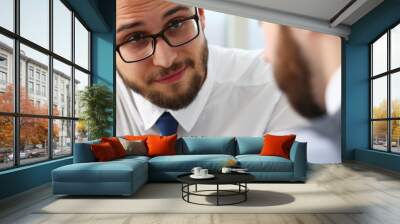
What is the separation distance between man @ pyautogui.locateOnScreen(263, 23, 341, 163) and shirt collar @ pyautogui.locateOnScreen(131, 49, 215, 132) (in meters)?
1.74

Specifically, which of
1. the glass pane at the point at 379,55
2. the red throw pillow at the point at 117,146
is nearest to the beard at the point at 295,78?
the glass pane at the point at 379,55

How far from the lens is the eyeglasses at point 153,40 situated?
27.9 ft

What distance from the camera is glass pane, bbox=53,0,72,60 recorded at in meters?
6.56

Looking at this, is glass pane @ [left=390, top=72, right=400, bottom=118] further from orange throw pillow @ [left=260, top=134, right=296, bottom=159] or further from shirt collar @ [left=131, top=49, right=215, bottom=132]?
Result: shirt collar @ [left=131, top=49, right=215, bottom=132]

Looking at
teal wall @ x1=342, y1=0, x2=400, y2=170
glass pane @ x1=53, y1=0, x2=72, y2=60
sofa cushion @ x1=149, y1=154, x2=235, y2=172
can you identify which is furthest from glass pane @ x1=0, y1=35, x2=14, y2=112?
teal wall @ x1=342, y1=0, x2=400, y2=170

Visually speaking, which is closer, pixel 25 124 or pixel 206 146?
pixel 25 124

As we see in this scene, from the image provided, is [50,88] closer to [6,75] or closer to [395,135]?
[6,75]

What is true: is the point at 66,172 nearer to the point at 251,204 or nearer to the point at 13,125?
the point at 13,125

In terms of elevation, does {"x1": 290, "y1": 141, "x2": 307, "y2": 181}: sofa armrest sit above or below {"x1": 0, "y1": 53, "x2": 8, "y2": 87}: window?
below

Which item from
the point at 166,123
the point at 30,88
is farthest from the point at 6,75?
the point at 166,123

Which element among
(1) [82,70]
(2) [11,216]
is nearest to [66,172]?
(2) [11,216]

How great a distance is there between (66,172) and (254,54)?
5.32 meters

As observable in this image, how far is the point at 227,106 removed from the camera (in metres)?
8.67

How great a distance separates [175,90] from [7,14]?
4.16 m
